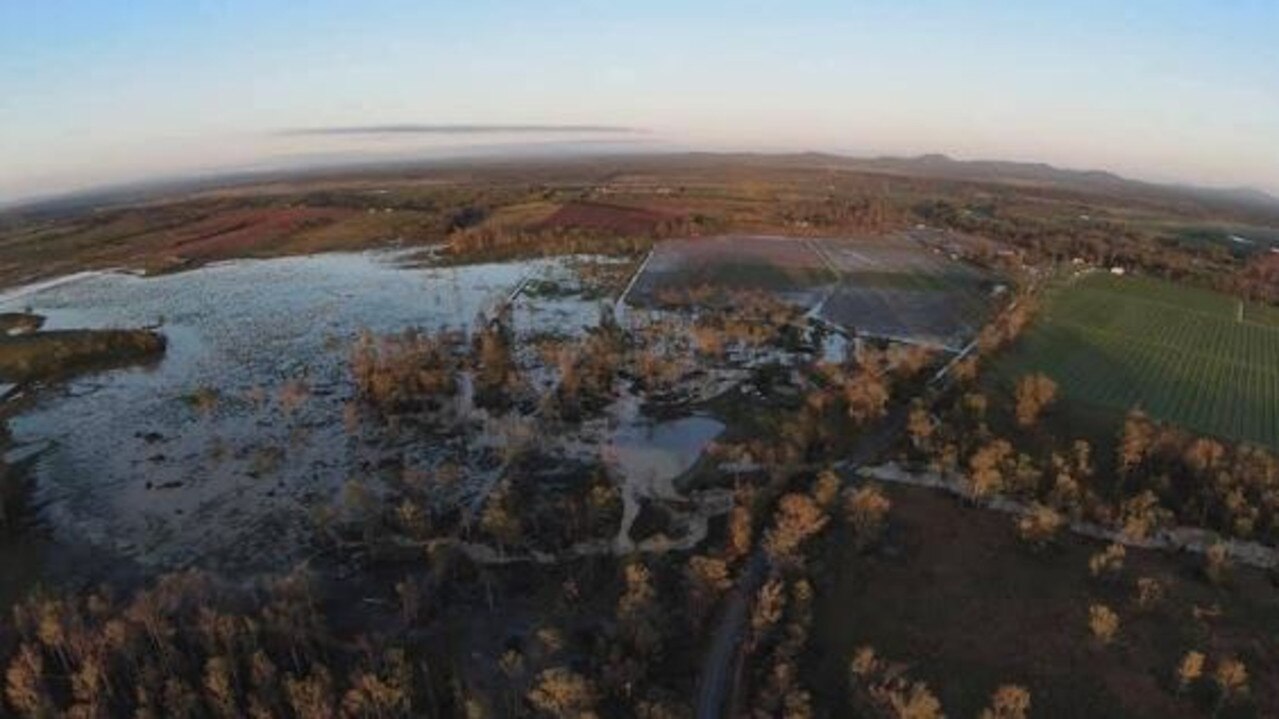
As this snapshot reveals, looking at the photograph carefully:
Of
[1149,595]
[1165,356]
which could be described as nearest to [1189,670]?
[1149,595]

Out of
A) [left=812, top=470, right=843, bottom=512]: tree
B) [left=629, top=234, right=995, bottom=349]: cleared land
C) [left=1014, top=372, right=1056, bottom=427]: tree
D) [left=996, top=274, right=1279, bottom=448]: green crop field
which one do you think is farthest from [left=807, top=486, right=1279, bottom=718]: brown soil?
[left=629, top=234, right=995, bottom=349]: cleared land

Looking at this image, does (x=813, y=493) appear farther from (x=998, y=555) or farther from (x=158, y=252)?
(x=158, y=252)

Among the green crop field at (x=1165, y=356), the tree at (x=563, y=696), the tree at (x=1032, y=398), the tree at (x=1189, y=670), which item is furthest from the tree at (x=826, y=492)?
the green crop field at (x=1165, y=356)

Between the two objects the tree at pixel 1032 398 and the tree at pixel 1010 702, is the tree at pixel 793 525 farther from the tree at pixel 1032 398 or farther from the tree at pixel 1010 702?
the tree at pixel 1032 398

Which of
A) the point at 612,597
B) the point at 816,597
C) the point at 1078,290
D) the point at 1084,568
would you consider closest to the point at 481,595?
the point at 612,597

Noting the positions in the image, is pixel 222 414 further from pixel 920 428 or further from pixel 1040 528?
pixel 1040 528

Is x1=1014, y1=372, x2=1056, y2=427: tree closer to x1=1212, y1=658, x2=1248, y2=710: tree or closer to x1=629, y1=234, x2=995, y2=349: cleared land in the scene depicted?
x1=629, y1=234, x2=995, y2=349: cleared land
